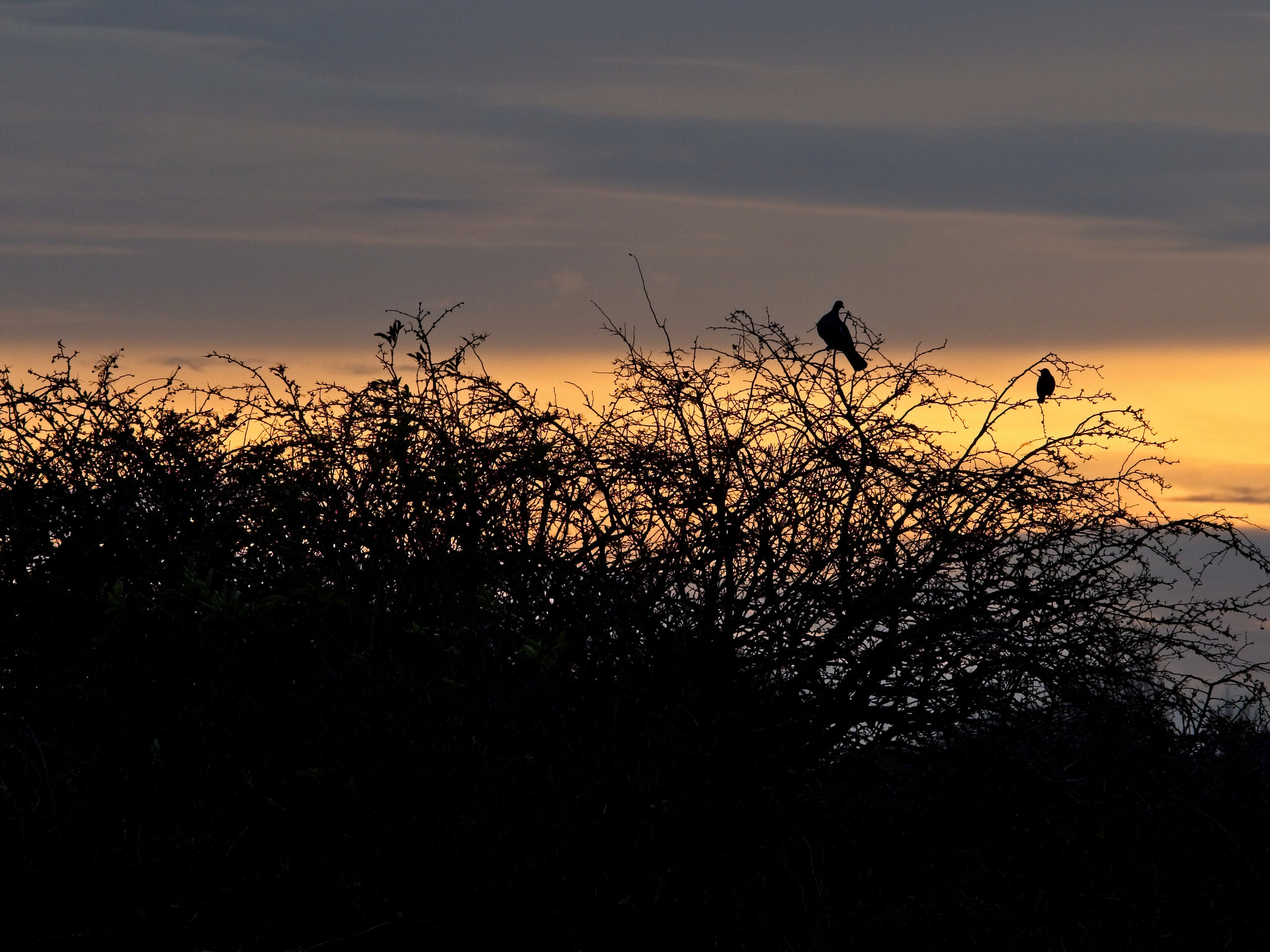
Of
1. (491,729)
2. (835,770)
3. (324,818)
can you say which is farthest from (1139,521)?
(324,818)

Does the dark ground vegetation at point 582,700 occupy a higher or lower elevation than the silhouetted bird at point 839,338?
lower

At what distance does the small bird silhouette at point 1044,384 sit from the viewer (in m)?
8.35

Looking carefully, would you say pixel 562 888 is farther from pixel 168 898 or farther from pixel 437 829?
pixel 168 898

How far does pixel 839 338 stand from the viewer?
8812mm

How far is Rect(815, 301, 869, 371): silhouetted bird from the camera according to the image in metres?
8.59

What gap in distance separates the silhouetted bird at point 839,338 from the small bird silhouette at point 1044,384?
1.06 m

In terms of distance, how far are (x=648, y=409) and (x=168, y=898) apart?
13.6 feet

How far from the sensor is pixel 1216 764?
848cm

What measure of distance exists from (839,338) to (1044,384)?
1.29 m

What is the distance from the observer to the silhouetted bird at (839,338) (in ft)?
28.2

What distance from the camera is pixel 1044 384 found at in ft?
27.5

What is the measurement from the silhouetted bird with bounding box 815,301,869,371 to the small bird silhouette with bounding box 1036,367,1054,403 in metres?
1.06

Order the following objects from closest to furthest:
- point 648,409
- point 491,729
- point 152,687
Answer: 1. point 491,729
2. point 152,687
3. point 648,409

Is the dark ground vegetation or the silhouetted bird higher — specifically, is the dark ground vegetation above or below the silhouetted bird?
below
